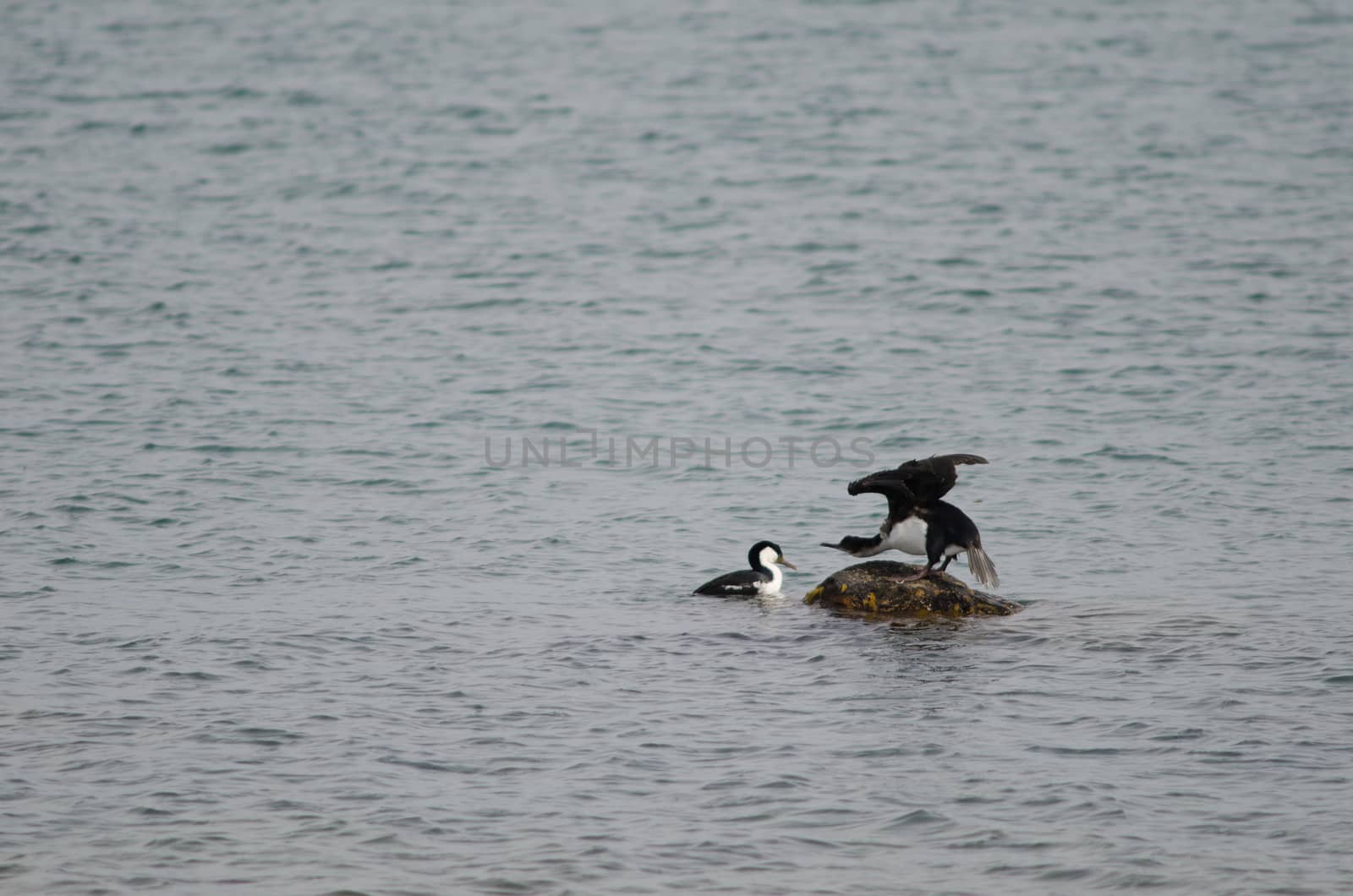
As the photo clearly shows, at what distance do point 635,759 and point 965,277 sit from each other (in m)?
17.4

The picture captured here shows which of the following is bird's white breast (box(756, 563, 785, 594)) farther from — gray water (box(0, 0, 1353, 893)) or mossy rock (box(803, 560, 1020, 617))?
mossy rock (box(803, 560, 1020, 617))

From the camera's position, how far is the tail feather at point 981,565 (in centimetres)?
1196

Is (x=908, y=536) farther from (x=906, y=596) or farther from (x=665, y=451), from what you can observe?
(x=665, y=451)

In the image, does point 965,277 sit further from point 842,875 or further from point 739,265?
point 842,875

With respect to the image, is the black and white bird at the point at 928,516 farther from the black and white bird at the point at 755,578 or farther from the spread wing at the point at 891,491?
the black and white bird at the point at 755,578

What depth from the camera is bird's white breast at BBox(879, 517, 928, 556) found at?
12055mm

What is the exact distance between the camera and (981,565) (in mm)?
11969

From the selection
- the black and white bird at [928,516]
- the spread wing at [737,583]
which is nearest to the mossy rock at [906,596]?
the black and white bird at [928,516]

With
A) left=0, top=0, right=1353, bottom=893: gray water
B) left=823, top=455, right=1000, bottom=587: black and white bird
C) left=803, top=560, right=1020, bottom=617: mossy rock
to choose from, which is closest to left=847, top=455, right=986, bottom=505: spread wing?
left=823, top=455, right=1000, bottom=587: black and white bird

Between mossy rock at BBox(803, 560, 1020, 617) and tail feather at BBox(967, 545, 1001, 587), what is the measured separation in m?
0.18

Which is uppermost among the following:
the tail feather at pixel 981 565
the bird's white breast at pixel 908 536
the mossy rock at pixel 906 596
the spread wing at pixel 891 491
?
the spread wing at pixel 891 491

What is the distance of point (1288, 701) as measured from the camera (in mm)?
9867

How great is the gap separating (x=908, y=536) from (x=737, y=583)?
5.11 ft

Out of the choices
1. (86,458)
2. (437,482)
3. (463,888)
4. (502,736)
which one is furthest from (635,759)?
(86,458)
